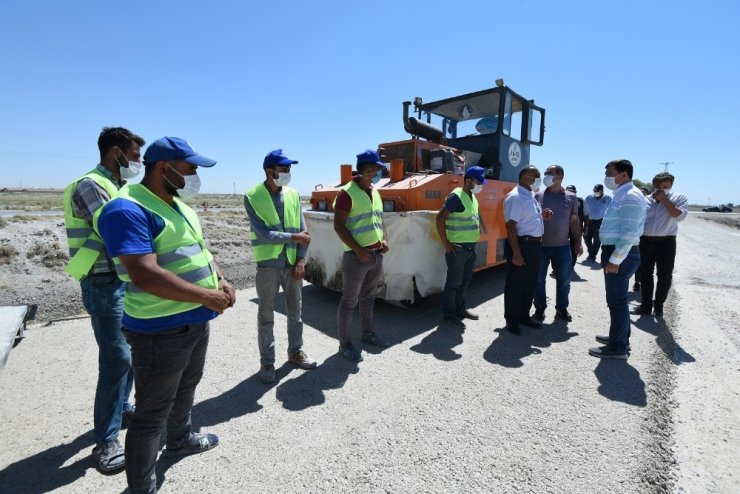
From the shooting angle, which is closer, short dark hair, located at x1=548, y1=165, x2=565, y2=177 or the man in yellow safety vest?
the man in yellow safety vest

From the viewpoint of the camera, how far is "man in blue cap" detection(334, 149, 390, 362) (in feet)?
11.0

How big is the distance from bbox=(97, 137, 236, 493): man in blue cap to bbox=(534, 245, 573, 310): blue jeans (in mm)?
4016

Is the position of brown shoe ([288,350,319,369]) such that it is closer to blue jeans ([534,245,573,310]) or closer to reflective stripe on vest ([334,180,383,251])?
reflective stripe on vest ([334,180,383,251])

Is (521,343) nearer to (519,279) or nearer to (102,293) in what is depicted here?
A: (519,279)

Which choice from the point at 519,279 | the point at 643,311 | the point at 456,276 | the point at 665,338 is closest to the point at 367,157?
the point at 456,276

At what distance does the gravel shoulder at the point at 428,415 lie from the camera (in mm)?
2059

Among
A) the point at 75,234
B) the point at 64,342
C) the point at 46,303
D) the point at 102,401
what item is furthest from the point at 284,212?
the point at 46,303

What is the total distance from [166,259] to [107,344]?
936mm

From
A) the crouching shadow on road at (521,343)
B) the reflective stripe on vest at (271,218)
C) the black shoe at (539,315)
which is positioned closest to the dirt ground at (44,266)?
the reflective stripe on vest at (271,218)

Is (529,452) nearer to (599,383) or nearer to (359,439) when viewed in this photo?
(359,439)

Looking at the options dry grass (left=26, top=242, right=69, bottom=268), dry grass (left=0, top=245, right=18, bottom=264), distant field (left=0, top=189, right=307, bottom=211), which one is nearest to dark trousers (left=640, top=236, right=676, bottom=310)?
dry grass (left=26, top=242, right=69, bottom=268)

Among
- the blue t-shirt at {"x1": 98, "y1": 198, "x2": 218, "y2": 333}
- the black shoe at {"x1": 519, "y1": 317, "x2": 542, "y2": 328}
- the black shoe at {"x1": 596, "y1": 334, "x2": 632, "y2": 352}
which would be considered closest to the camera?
the blue t-shirt at {"x1": 98, "y1": 198, "x2": 218, "y2": 333}

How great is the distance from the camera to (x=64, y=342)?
12.2ft

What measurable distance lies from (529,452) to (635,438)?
30.0 inches
